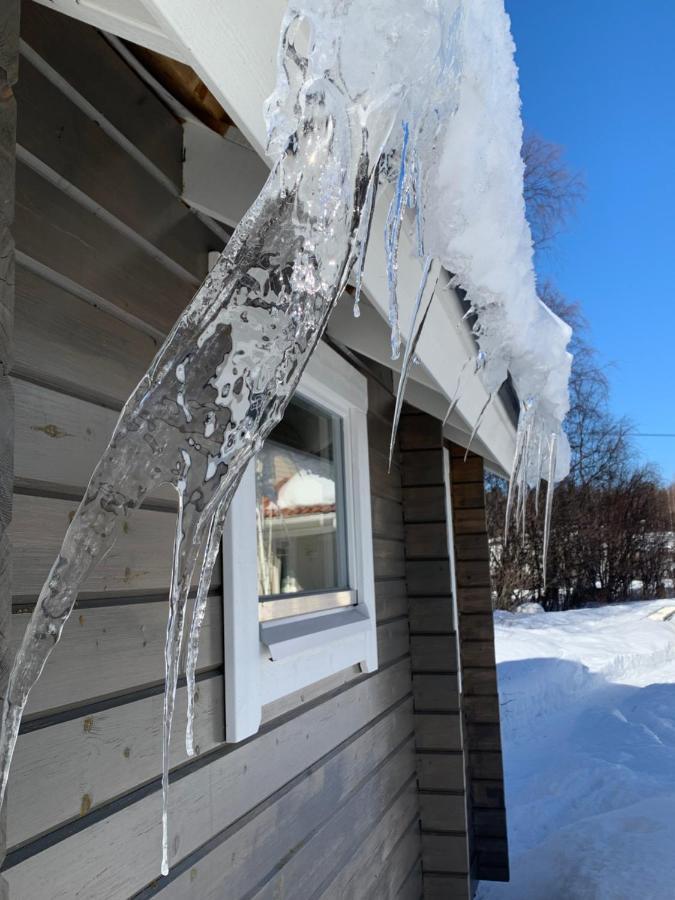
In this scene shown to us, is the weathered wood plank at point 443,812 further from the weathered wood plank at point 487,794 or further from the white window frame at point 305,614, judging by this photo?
the weathered wood plank at point 487,794

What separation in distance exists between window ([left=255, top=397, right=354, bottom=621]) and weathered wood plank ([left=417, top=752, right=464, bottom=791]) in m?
1.15

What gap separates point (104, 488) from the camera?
2.26ft

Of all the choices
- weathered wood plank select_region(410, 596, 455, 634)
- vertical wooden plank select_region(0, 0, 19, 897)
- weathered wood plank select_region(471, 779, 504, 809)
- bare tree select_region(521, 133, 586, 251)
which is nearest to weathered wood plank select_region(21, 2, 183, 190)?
vertical wooden plank select_region(0, 0, 19, 897)

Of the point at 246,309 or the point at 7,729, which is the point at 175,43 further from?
the point at 7,729

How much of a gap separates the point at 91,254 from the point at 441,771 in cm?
A: 264

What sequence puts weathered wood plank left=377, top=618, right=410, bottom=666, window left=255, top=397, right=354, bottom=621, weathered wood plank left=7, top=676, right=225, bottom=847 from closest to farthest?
weathered wood plank left=7, top=676, right=225, bottom=847 → window left=255, top=397, right=354, bottom=621 → weathered wood plank left=377, top=618, right=410, bottom=666

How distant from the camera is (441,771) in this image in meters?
2.92

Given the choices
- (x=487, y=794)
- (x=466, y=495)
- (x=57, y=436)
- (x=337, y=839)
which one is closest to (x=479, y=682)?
(x=487, y=794)

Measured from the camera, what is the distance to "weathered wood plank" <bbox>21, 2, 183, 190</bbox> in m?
0.98

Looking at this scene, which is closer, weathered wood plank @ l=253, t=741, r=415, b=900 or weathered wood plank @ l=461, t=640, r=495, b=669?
weathered wood plank @ l=253, t=741, r=415, b=900

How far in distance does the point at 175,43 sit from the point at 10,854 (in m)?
0.91

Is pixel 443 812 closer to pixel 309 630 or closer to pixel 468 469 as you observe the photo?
pixel 309 630

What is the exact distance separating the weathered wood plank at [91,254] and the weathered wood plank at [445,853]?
102 inches

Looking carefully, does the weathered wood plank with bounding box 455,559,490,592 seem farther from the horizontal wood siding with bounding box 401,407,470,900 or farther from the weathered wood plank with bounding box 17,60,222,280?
the weathered wood plank with bounding box 17,60,222,280
